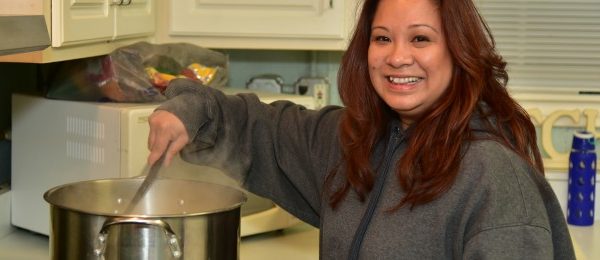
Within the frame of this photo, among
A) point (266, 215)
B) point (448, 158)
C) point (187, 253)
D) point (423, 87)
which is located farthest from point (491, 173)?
point (266, 215)

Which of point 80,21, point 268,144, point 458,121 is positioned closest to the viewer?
point 458,121

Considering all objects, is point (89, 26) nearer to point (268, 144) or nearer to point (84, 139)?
point (84, 139)

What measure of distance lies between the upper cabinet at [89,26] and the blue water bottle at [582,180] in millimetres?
1145

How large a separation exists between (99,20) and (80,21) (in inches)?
4.3

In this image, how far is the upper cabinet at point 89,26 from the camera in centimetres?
197

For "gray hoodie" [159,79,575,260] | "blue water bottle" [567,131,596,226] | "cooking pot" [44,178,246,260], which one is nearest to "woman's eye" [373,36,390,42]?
"gray hoodie" [159,79,575,260]

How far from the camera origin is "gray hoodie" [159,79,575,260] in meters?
1.33

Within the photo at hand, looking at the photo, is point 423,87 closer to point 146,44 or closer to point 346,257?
point 346,257

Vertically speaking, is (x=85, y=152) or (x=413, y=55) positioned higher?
(x=413, y=55)

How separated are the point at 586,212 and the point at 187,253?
1628mm

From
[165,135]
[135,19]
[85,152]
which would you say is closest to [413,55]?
[165,135]

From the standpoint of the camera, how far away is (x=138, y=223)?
130cm

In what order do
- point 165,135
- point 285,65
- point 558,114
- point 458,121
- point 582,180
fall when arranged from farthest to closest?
point 285,65 < point 558,114 < point 582,180 < point 165,135 < point 458,121

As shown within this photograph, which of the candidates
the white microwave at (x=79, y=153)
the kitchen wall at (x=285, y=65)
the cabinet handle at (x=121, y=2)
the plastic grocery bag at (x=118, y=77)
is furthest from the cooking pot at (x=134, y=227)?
the kitchen wall at (x=285, y=65)
